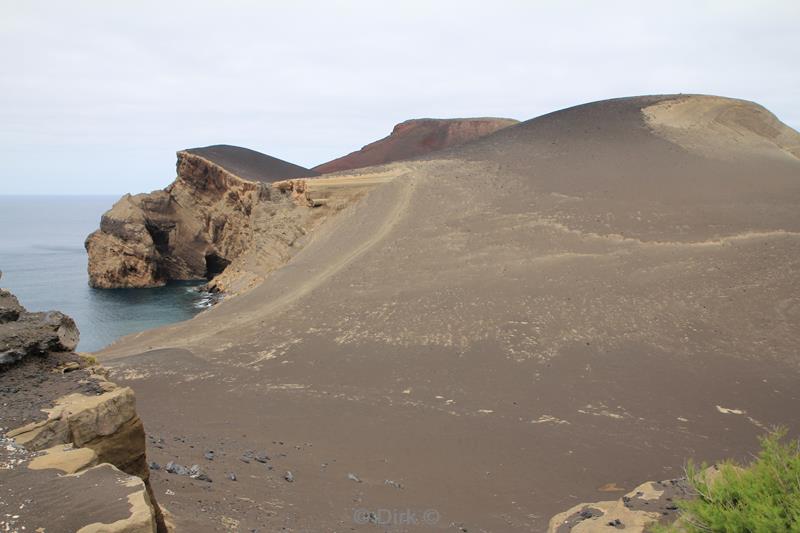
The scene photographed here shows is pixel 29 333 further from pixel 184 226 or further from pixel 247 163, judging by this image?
pixel 247 163

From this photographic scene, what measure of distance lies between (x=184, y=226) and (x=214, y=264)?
2.84 meters

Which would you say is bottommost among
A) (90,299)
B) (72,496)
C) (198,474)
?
(90,299)

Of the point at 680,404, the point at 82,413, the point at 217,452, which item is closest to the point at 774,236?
the point at 680,404

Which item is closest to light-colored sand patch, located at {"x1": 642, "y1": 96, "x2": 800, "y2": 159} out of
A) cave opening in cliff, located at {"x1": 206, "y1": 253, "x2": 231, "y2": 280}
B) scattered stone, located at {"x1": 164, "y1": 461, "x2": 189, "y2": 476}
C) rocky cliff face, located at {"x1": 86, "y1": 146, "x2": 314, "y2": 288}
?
rocky cliff face, located at {"x1": 86, "y1": 146, "x2": 314, "y2": 288}

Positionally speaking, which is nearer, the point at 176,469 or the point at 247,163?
Answer: the point at 176,469

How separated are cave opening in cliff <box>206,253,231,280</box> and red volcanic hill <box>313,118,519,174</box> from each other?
20740 mm

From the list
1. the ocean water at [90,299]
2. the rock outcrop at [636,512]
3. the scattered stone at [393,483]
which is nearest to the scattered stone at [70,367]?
the scattered stone at [393,483]

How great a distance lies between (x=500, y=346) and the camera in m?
13.8

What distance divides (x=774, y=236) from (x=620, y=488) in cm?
1198

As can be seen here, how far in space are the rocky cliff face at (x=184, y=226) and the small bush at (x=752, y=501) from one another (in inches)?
1132

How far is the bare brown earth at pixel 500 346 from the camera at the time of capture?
28.5 feet

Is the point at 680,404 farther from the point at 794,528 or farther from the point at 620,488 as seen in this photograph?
the point at 794,528

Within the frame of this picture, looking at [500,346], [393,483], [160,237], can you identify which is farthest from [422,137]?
[393,483]

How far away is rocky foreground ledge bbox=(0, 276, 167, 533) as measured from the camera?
4.31 metres
